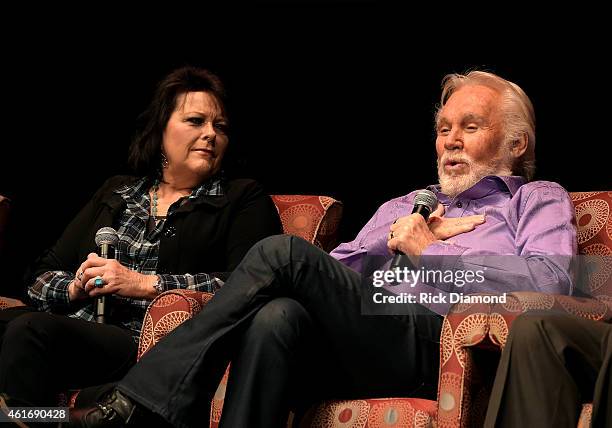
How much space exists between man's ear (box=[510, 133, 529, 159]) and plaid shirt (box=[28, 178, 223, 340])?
0.86 m

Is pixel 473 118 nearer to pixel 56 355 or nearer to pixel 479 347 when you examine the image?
pixel 479 347

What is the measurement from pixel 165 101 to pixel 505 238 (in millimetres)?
1181

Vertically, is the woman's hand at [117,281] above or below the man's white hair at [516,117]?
below

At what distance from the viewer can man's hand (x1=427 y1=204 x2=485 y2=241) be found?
2.58m

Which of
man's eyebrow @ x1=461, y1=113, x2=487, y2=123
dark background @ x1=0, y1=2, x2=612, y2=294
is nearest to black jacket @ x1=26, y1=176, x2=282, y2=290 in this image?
dark background @ x1=0, y1=2, x2=612, y2=294

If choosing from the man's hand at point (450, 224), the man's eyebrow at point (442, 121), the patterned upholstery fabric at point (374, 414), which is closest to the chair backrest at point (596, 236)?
the man's hand at point (450, 224)

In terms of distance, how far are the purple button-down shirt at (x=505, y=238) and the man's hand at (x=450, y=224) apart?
17mm

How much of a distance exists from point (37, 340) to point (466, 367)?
1044 millimetres

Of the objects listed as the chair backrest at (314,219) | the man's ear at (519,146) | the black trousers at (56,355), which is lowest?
the black trousers at (56,355)

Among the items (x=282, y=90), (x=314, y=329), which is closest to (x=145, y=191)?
(x=282, y=90)

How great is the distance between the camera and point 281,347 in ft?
6.90

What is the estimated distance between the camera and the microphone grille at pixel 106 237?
9.07ft

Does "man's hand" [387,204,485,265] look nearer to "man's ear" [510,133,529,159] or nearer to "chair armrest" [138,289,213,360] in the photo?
"man's ear" [510,133,529,159]

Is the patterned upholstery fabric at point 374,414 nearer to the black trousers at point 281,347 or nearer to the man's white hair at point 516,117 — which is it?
the black trousers at point 281,347
